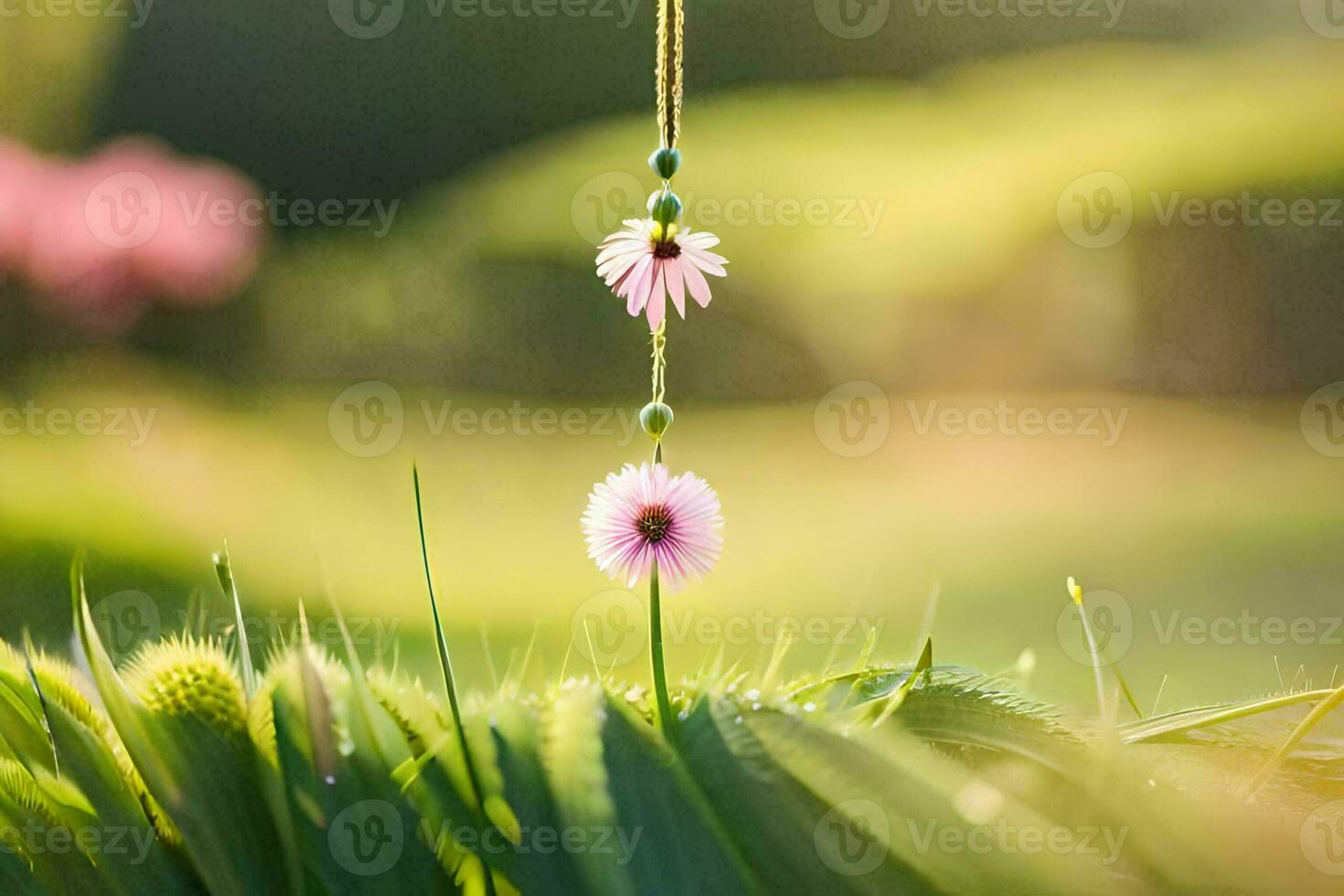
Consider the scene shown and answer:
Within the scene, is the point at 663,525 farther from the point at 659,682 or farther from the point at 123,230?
the point at 123,230

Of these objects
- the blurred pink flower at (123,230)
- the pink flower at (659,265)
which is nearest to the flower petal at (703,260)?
the pink flower at (659,265)

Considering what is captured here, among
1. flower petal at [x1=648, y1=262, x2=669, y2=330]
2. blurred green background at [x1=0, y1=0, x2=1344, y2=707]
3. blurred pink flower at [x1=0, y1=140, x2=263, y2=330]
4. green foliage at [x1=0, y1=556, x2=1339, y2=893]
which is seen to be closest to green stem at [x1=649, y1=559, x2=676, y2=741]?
green foliage at [x1=0, y1=556, x2=1339, y2=893]

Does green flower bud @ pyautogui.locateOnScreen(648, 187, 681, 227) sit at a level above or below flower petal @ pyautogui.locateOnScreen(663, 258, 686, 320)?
above

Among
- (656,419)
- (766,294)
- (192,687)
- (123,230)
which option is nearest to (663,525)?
(656,419)

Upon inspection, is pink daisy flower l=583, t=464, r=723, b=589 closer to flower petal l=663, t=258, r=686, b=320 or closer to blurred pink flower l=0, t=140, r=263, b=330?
flower petal l=663, t=258, r=686, b=320

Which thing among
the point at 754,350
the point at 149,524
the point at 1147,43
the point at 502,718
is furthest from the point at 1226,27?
the point at 149,524

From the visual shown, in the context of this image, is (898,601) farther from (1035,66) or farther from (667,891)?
(1035,66)
